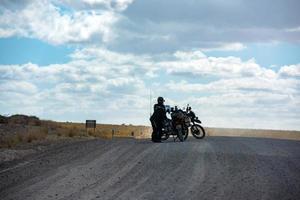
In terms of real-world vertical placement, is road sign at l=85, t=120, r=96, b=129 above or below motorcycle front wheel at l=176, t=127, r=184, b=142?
above

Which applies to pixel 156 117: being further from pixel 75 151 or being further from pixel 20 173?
pixel 20 173

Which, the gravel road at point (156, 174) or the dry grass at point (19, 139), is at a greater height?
the dry grass at point (19, 139)

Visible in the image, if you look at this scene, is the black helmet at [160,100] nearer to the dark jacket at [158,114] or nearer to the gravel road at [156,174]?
the dark jacket at [158,114]

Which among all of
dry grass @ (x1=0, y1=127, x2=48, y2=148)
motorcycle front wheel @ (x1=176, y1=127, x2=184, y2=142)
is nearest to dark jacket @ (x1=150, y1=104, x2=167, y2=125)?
motorcycle front wheel @ (x1=176, y1=127, x2=184, y2=142)

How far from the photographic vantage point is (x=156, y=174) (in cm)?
1473

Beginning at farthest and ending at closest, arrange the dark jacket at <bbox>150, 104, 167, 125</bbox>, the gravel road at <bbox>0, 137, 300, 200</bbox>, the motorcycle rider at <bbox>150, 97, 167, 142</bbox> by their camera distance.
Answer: the dark jacket at <bbox>150, 104, 167, 125</bbox> → the motorcycle rider at <bbox>150, 97, 167, 142</bbox> → the gravel road at <bbox>0, 137, 300, 200</bbox>

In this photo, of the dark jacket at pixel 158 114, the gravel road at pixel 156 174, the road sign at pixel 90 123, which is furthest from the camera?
the road sign at pixel 90 123

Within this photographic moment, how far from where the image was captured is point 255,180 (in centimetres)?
1366

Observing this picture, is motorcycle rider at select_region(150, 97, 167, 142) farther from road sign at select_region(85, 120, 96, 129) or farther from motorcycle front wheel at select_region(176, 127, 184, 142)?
road sign at select_region(85, 120, 96, 129)

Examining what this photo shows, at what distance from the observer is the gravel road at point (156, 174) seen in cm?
1235

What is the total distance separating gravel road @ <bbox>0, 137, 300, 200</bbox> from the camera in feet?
40.5

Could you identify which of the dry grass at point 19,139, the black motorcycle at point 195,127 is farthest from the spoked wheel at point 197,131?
the dry grass at point 19,139

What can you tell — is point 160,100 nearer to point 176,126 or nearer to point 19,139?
point 176,126

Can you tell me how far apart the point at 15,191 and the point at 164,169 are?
14.0 feet
